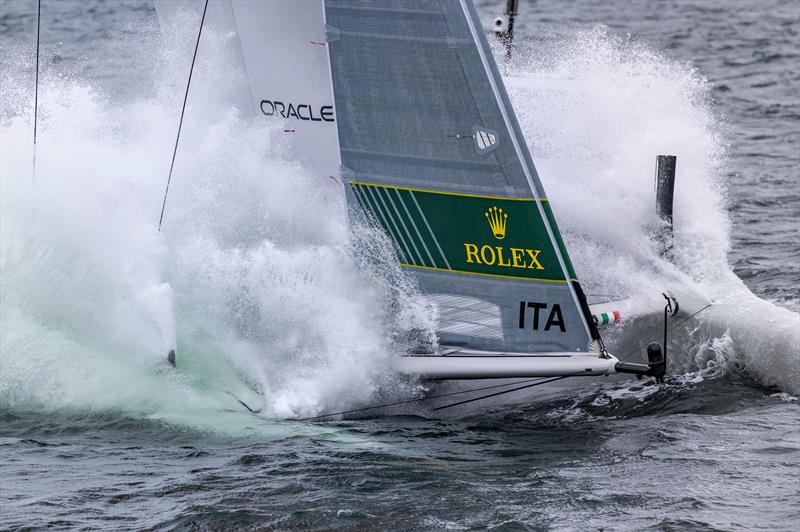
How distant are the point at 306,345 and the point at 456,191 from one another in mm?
1990

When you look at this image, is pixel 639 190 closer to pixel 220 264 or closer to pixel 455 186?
pixel 455 186

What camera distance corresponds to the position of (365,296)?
11242mm

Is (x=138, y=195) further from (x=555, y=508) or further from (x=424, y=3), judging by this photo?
(x=555, y=508)

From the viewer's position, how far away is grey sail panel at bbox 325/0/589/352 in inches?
416

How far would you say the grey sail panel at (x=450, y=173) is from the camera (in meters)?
10.6

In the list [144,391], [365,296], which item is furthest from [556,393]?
[144,391]

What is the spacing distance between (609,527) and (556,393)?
3295 millimetres

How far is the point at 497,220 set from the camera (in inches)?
426

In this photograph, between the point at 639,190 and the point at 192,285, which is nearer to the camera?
the point at 192,285

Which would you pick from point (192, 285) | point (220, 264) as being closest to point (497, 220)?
point (220, 264)

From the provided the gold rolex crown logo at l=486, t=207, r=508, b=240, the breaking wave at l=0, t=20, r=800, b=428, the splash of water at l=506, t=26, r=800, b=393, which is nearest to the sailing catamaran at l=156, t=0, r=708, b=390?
the gold rolex crown logo at l=486, t=207, r=508, b=240

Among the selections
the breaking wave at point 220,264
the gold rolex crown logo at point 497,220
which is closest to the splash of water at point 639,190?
the breaking wave at point 220,264

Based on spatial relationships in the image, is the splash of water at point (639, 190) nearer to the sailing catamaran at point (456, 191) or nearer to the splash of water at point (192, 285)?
the sailing catamaran at point (456, 191)

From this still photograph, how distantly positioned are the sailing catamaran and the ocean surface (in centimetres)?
50
